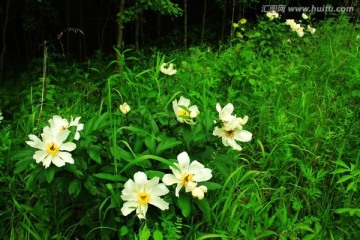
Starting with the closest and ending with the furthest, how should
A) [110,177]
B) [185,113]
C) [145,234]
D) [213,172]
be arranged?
1. [145,234]
2. [110,177]
3. [185,113]
4. [213,172]

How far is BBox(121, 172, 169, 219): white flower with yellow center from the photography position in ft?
5.02

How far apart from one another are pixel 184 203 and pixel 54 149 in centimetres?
54

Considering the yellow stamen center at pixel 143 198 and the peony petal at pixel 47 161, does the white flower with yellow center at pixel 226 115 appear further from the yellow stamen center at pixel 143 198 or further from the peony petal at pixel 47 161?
the peony petal at pixel 47 161

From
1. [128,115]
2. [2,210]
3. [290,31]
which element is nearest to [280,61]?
[290,31]

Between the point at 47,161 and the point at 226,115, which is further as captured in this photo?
the point at 226,115

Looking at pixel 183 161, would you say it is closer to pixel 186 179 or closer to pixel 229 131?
pixel 186 179

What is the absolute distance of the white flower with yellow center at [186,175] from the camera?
1.54 metres

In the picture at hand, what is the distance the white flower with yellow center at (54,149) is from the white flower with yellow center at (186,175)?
1.27 feet

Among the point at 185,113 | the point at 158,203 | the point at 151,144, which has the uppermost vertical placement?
the point at 185,113

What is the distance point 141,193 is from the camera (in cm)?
154

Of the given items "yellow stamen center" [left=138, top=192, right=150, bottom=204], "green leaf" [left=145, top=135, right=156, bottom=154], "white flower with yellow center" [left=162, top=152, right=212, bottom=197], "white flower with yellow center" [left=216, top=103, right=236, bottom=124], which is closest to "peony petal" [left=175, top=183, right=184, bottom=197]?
"white flower with yellow center" [left=162, top=152, right=212, bottom=197]

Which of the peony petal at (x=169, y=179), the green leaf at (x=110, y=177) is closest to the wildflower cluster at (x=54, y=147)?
the green leaf at (x=110, y=177)

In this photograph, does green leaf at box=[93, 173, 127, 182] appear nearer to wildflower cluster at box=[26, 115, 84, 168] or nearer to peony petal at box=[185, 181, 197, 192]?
wildflower cluster at box=[26, 115, 84, 168]

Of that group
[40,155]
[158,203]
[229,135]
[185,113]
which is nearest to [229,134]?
[229,135]
